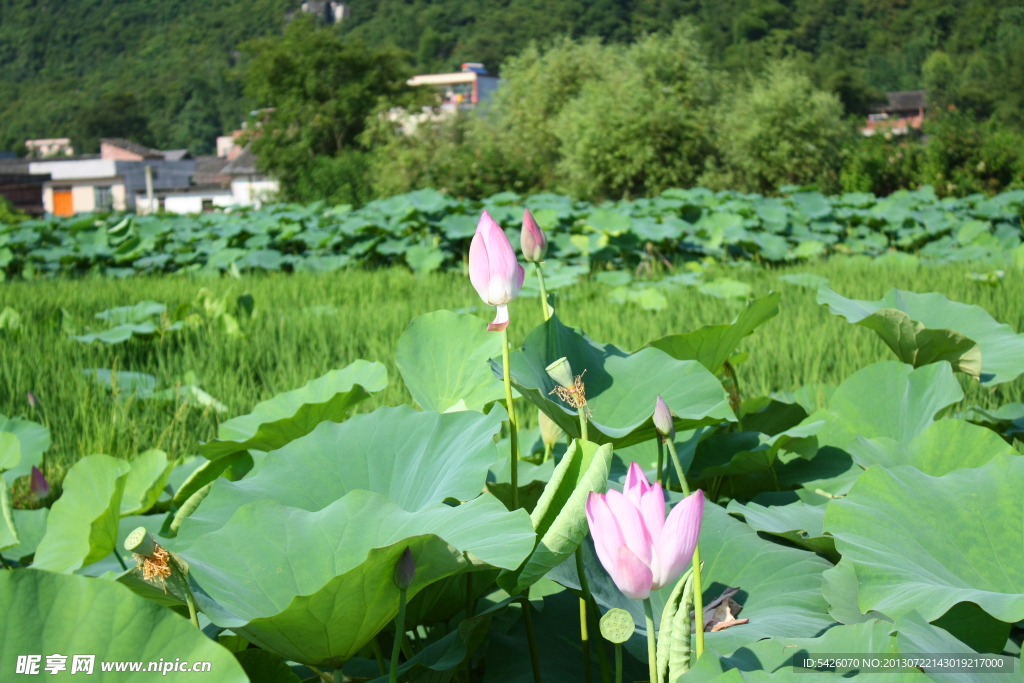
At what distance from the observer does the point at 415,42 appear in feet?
226

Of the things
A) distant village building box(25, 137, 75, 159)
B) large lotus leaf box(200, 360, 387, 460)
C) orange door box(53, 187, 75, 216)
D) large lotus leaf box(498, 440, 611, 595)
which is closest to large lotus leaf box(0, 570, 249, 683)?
large lotus leaf box(498, 440, 611, 595)

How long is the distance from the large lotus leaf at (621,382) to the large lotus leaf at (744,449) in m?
0.08

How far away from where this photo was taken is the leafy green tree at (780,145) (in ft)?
44.5

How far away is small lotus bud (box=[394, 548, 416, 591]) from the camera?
365 millimetres

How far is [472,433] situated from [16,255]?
717 cm

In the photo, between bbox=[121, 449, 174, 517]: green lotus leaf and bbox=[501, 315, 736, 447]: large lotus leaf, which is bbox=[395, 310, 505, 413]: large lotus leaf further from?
bbox=[121, 449, 174, 517]: green lotus leaf

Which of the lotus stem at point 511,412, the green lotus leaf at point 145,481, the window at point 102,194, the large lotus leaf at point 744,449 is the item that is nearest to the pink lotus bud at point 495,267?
the lotus stem at point 511,412

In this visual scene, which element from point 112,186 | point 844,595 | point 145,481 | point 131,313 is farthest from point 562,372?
point 112,186

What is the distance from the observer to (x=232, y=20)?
8106 cm

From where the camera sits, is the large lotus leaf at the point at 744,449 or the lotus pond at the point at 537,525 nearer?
the lotus pond at the point at 537,525

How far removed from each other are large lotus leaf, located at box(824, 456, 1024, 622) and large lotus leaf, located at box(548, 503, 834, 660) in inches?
2.8

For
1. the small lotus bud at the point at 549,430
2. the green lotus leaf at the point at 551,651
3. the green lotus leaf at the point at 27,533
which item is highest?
the small lotus bud at the point at 549,430

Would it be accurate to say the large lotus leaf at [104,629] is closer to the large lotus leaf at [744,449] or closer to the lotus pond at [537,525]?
the lotus pond at [537,525]

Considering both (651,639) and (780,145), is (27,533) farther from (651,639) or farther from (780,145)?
(780,145)
